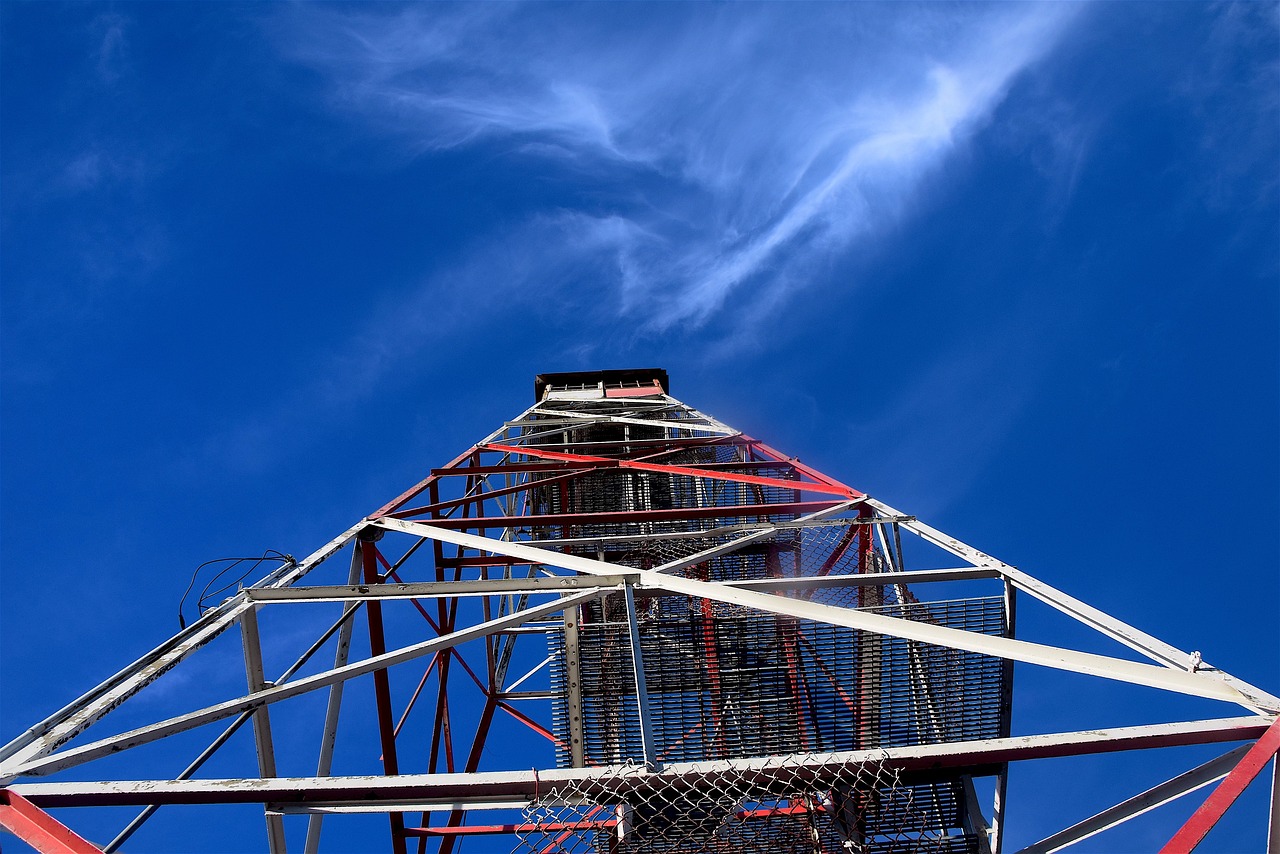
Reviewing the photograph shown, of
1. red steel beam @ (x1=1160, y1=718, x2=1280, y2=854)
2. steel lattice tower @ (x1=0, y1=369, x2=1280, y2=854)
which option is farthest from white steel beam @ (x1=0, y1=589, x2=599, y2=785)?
red steel beam @ (x1=1160, y1=718, x2=1280, y2=854)

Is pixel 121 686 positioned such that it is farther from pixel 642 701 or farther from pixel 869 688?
pixel 869 688

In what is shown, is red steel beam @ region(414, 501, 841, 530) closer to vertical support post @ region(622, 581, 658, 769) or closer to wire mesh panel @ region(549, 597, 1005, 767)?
wire mesh panel @ region(549, 597, 1005, 767)

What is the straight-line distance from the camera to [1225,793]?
385cm

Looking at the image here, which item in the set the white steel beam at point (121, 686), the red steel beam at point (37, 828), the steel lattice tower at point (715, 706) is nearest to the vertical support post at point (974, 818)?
the steel lattice tower at point (715, 706)

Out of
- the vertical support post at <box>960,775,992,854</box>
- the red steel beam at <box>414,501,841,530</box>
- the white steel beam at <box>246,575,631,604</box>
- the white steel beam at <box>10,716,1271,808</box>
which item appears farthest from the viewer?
the red steel beam at <box>414,501,841,530</box>

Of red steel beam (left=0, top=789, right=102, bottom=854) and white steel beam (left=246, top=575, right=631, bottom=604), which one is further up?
white steel beam (left=246, top=575, right=631, bottom=604)

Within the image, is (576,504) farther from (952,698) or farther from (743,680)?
(952,698)

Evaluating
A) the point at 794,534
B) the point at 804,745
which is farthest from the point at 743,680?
the point at 794,534

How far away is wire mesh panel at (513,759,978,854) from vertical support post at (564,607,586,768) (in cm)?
89

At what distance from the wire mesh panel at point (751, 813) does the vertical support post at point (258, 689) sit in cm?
188

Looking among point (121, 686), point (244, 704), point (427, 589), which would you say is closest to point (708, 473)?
point (427, 589)

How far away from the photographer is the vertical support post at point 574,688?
6.39m

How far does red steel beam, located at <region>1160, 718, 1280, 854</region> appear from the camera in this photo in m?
3.62

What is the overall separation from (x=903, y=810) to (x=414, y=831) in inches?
177
